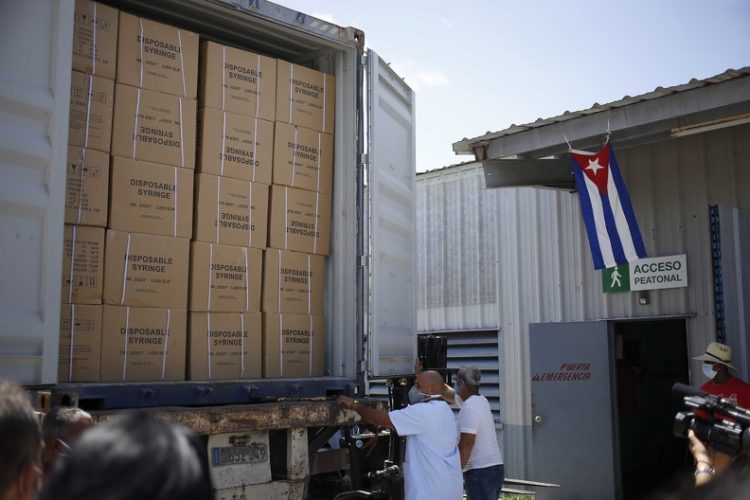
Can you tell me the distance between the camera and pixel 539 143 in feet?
28.1

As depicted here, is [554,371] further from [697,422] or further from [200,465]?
[200,465]

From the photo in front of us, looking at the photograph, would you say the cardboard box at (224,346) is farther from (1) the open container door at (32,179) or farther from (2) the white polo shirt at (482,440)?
(2) the white polo shirt at (482,440)

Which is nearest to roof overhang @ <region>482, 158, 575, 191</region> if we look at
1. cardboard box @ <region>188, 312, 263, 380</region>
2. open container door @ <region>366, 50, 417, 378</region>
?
open container door @ <region>366, 50, 417, 378</region>

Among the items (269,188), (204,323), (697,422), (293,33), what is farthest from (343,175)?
(697,422)

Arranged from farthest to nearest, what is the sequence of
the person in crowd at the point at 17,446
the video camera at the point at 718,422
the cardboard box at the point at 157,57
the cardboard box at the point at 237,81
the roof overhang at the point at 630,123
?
the roof overhang at the point at 630,123
the cardboard box at the point at 237,81
the cardboard box at the point at 157,57
the video camera at the point at 718,422
the person in crowd at the point at 17,446

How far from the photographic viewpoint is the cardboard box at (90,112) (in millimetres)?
4527

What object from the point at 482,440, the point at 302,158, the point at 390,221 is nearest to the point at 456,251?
the point at 482,440

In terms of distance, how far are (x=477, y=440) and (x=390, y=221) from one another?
6.30 feet

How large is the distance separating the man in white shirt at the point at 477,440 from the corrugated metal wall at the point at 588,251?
2.96 meters

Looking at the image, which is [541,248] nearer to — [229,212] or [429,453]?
[429,453]

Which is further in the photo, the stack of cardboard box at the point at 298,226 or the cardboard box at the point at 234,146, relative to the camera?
the stack of cardboard box at the point at 298,226

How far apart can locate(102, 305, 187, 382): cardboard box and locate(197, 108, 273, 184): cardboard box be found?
94cm

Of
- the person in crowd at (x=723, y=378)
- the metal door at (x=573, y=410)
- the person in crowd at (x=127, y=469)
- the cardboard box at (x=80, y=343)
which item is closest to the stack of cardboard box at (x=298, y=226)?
the cardboard box at (x=80, y=343)

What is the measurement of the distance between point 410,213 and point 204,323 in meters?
2.00
